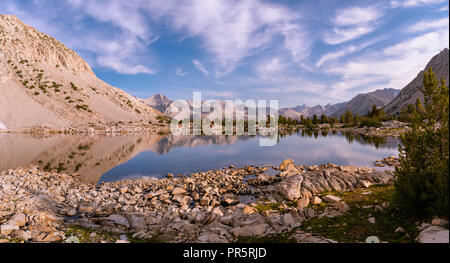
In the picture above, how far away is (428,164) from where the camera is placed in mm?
7797

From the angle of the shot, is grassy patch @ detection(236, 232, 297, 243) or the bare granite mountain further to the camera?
the bare granite mountain

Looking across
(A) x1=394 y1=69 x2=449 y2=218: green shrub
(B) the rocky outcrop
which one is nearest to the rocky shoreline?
(B) the rocky outcrop

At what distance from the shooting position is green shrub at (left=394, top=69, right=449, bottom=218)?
6789 millimetres

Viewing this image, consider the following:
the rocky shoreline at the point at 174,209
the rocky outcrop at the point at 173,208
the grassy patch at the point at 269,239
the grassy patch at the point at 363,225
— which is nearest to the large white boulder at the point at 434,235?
the grassy patch at the point at 363,225

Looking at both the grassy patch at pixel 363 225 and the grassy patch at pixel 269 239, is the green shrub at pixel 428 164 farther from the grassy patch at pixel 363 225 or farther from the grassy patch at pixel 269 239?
the grassy patch at pixel 269 239

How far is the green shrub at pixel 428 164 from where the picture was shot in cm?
679

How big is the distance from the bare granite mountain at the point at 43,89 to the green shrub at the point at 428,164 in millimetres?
116278

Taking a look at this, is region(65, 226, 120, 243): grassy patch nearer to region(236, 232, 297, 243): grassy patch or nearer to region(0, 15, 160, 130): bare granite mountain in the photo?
region(236, 232, 297, 243): grassy patch

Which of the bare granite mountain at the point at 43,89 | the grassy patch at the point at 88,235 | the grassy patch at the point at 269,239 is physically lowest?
the grassy patch at the point at 88,235

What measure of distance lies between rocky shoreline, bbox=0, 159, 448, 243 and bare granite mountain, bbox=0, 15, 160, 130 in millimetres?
93217
